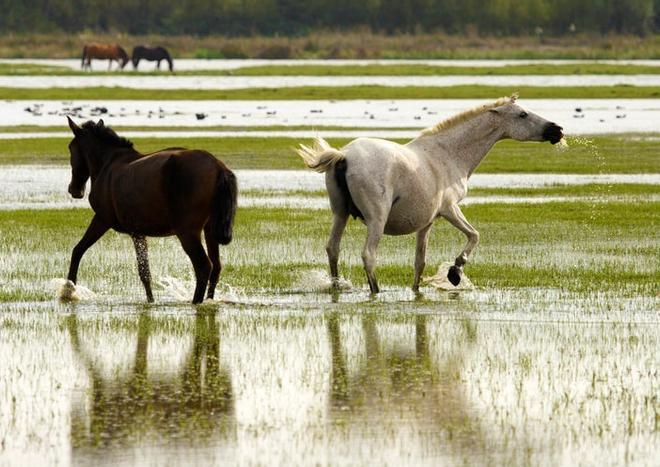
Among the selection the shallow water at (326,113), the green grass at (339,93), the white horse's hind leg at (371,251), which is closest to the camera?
the white horse's hind leg at (371,251)

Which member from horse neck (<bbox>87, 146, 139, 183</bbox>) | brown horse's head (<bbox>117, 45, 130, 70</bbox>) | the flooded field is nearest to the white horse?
the flooded field

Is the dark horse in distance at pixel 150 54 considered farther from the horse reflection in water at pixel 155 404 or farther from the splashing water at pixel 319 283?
the horse reflection in water at pixel 155 404

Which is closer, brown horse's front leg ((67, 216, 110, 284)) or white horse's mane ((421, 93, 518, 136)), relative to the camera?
brown horse's front leg ((67, 216, 110, 284))

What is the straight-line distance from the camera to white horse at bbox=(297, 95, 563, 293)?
13305 millimetres

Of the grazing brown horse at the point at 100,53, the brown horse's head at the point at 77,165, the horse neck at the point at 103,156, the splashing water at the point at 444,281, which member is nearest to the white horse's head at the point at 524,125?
the splashing water at the point at 444,281

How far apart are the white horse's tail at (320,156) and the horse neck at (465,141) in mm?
1084

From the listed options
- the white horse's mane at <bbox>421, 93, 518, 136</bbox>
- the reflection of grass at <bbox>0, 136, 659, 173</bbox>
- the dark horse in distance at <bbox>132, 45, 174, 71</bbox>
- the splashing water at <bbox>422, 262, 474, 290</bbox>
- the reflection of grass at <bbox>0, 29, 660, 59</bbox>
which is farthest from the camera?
the reflection of grass at <bbox>0, 29, 660, 59</bbox>

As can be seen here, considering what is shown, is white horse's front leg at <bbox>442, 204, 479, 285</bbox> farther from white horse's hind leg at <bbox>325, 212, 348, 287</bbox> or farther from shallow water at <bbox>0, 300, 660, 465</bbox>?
white horse's hind leg at <bbox>325, 212, 348, 287</bbox>

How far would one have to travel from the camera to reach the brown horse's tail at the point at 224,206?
12281mm

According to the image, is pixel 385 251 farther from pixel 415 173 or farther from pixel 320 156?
pixel 320 156

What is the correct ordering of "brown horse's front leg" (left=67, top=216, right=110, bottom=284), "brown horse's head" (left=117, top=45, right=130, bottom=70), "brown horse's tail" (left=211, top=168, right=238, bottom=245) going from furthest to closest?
"brown horse's head" (left=117, top=45, right=130, bottom=70), "brown horse's front leg" (left=67, top=216, right=110, bottom=284), "brown horse's tail" (left=211, top=168, right=238, bottom=245)

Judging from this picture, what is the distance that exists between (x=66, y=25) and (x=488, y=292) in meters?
85.4

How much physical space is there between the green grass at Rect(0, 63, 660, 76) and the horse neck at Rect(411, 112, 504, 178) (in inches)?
1970

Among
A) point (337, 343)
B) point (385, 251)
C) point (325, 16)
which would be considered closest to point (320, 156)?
point (337, 343)
